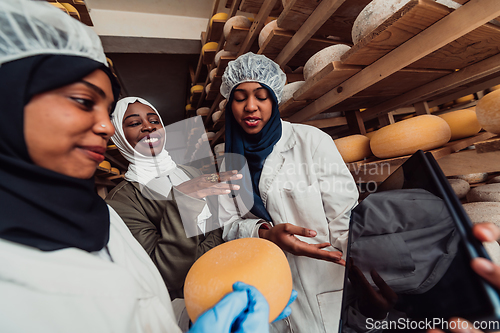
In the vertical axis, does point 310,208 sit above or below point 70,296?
below

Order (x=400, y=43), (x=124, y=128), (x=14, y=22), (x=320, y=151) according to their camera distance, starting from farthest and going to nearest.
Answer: (x=124, y=128), (x=320, y=151), (x=400, y=43), (x=14, y=22)

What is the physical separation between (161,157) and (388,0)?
134 centimetres

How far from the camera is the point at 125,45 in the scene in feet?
11.0

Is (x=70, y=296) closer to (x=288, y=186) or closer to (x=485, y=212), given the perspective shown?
(x=288, y=186)

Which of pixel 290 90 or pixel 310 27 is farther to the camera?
pixel 290 90

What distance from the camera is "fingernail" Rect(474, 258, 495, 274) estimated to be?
234 mm

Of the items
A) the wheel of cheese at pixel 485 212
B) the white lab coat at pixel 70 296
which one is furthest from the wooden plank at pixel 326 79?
the white lab coat at pixel 70 296

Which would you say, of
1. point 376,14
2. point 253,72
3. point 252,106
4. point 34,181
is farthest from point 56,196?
point 376,14

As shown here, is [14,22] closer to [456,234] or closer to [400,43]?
[456,234]

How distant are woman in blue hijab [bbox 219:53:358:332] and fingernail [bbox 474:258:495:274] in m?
0.70

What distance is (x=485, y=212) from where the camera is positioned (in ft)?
3.24

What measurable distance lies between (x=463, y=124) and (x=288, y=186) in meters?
1.15

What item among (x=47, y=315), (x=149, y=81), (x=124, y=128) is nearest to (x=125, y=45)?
(x=149, y=81)

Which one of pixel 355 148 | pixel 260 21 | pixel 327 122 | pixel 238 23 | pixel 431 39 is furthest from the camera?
pixel 238 23
